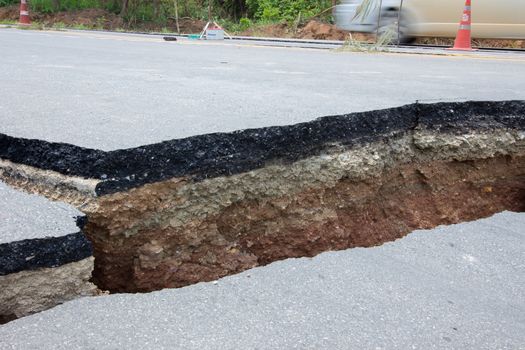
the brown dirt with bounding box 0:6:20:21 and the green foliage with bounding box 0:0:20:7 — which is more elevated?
the green foliage with bounding box 0:0:20:7

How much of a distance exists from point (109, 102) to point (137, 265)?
139 cm

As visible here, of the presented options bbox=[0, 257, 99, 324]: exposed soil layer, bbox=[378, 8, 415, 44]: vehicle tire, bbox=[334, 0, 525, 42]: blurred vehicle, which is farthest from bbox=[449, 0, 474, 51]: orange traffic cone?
bbox=[0, 257, 99, 324]: exposed soil layer

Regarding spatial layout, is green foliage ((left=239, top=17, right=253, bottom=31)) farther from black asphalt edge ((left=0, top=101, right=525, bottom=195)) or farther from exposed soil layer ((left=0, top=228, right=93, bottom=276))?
exposed soil layer ((left=0, top=228, right=93, bottom=276))

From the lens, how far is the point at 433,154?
2424mm

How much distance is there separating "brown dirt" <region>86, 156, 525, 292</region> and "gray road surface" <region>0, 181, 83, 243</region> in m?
0.18

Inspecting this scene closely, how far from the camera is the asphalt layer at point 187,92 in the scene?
217 cm

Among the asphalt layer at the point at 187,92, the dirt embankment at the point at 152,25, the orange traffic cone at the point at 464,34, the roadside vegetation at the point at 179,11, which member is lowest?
the asphalt layer at the point at 187,92

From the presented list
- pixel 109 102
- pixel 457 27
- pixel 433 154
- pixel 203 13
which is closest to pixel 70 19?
pixel 203 13

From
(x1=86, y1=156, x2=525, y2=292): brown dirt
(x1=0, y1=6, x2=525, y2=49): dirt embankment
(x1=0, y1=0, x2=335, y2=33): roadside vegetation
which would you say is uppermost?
(x1=0, y1=0, x2=335, y2=33): roadside vegetation

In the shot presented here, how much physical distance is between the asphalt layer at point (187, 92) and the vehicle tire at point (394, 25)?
15.2ft

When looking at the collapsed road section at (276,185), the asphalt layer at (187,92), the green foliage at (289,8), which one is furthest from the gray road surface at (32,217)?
the green foliage at (289,8)

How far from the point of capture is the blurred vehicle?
8.86 meters

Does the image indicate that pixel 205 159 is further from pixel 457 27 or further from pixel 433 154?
pixel 457 27

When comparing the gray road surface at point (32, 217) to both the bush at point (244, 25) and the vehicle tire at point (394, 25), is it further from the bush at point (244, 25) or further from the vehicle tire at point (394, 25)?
the bush at point (244, 25)
